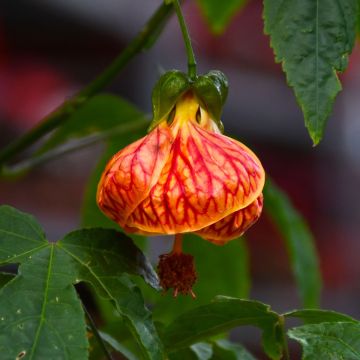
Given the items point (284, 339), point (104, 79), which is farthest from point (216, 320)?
point (104, 79)

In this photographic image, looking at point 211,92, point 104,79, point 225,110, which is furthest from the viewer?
point 225,110

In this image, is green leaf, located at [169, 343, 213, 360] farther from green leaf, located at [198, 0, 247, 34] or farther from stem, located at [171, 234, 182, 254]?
green leaf, located at [198, 0, 247, 34]

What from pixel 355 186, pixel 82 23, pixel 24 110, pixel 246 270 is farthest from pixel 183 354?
pixel 355 186

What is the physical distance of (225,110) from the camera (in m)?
3.88

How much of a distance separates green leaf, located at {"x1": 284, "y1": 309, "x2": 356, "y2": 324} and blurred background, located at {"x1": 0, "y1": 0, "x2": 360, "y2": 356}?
2610 mm

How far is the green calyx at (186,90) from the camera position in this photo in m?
0.81

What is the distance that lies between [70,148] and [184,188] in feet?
1.47

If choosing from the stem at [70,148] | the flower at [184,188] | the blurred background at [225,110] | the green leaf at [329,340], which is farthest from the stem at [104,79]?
the blurred background at [225,110]

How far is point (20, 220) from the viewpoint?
0.78 meters

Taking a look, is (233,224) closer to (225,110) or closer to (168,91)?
(168,91)

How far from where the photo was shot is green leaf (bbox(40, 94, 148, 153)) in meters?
1.26

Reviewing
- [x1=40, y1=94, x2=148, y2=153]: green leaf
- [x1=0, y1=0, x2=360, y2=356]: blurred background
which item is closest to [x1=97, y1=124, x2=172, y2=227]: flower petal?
[x1=40, y1=94, x2=148, y2=153]: green leaf


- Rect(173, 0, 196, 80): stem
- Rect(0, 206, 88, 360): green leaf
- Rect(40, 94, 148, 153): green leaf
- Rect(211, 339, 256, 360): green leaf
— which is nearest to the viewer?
Rect(0, 206, 88, 360): green leaf

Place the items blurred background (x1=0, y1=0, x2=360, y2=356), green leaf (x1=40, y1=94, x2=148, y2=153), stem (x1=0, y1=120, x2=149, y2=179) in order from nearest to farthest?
stem (x1=0, y1=120, x2=149, y2=179)
green leaf (x1=40, y1=94, x2=148, y2=153)
blurred background (x1=0, y1=0, x2=360, y2=356)
